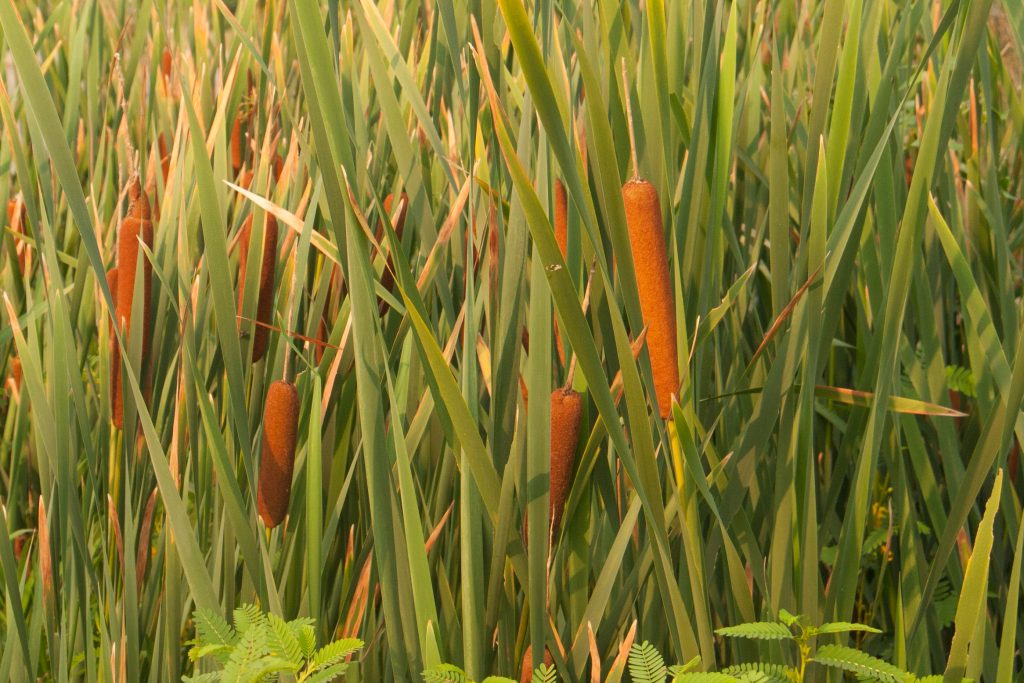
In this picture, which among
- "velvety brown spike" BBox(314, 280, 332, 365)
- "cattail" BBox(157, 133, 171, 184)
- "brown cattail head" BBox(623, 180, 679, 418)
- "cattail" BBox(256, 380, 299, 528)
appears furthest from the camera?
"cattail" BBox(157, 133, 171, 184)

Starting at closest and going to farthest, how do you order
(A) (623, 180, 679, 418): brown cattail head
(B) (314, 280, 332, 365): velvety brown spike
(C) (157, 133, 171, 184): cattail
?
(A) (623, 180, 679, 418): brown cattail head → (B) (314, 280, 332, 365): velvety brown spike → (C) (157, 133, 171, 184): cattail

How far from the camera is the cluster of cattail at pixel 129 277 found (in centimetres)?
99

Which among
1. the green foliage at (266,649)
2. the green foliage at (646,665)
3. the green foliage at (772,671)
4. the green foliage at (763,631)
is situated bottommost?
the green foliage at (772,671)

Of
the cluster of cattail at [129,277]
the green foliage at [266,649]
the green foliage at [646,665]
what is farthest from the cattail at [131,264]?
the green foliage at [646,665]

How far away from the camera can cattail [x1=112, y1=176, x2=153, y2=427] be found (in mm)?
985

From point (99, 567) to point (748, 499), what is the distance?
85 cm

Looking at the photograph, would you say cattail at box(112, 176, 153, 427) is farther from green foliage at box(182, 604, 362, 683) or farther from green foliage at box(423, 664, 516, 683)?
green foliage at box(423, 664, 516, 683)

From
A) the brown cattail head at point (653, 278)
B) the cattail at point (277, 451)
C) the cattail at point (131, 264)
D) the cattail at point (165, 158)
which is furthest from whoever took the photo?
the cattail at point (165, 158)

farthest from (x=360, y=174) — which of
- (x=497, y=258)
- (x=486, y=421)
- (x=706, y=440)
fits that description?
(x=706, y=440)

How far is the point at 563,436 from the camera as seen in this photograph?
76 centimetres

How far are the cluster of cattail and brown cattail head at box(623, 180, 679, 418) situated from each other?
51 centimetres

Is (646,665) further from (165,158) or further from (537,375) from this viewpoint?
(165,158)

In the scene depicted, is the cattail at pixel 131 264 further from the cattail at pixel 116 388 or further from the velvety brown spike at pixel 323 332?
the velvety brown spike at pixel 323 332

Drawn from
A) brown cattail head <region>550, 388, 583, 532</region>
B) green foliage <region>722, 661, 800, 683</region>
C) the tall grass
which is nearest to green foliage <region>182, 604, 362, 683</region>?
the tall grass
